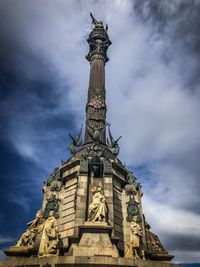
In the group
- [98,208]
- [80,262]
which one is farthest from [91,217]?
[80,262]

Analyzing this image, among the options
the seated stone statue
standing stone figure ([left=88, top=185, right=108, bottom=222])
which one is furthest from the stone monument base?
the seated stone statue

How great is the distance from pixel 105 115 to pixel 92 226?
11.2 meters

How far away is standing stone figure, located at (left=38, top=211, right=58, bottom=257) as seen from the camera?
1298 centimetres

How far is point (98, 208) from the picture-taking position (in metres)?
14.5

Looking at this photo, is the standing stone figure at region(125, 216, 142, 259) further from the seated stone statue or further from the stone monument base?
the seated stone statue

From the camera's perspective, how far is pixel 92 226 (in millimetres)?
13766

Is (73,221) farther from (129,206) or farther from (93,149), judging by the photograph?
(93,149)

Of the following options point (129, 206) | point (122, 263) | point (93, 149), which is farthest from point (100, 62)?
point (122, 263)

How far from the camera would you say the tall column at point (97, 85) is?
21.3 metres

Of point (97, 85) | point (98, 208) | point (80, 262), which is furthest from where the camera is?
point (97, 85)

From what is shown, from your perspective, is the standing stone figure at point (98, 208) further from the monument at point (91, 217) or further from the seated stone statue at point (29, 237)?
the seated stone statue at point (29, 237)

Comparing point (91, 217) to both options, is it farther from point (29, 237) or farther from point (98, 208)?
point (29, 237)

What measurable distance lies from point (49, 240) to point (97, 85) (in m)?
14.9

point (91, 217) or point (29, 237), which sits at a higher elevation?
point (91, 217)
